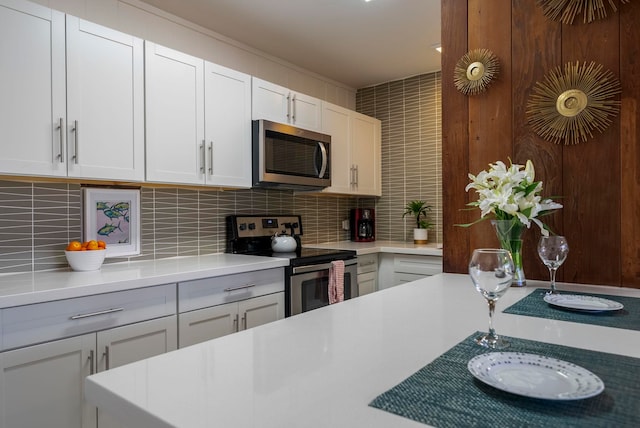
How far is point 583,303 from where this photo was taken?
117 cm

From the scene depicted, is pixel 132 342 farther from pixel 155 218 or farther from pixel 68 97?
pixel 68 97

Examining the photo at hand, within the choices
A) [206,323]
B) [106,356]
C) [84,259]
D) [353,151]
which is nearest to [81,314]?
[106,356]

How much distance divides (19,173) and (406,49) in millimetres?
2786

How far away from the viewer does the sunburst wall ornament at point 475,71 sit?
5.60 ft

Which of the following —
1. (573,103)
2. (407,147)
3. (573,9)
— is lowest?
(573,103)

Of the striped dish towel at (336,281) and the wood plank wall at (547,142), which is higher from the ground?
the wood plank wall at (547,142)

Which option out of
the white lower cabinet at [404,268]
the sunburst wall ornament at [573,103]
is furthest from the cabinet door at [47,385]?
the white lower cabinet at [404,268]

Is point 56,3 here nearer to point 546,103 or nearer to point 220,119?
point 220,119

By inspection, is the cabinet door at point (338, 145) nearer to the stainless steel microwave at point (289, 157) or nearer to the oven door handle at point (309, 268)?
the stainless steel microwave at point (289, 157)

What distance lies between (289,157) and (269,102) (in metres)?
0.42

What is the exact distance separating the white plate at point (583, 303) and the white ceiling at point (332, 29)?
2.06m

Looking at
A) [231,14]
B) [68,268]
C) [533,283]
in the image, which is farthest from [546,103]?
[68,268]

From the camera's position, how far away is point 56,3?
216cm

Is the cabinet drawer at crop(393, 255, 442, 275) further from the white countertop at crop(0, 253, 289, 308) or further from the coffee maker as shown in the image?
the white countertop at crop(0, 253, 289, 308)
